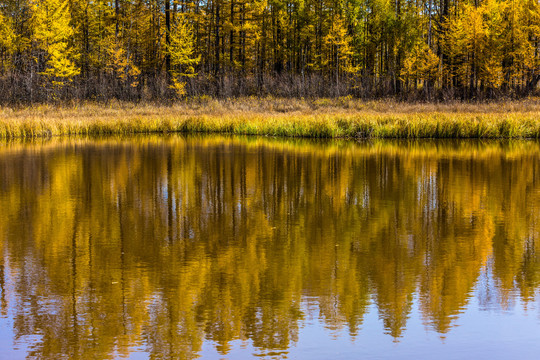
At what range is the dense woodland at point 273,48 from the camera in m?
40.3

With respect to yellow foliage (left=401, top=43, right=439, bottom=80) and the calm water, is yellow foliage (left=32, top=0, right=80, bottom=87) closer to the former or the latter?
yellow foliage (left=401, top=43, right=439, bottom=80)

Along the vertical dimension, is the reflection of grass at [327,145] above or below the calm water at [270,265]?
above

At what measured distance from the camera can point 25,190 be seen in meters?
13.2

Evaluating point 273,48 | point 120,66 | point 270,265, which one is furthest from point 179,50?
point 270,265

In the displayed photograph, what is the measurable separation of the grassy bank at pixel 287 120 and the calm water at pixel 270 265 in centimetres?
1045

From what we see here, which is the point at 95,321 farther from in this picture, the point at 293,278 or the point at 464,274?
the point at 464,274

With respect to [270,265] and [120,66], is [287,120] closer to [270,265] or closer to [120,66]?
[120,66]

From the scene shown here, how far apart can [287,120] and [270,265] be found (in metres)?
20.9

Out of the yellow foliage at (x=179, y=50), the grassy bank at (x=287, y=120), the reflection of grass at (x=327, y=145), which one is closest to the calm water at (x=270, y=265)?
the reflection of grass at (x=327, y=145)

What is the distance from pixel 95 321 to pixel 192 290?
1138 mm

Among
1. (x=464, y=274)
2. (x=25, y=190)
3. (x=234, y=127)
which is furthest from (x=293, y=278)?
(x=234, y=127)

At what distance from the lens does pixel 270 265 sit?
24.5 ft

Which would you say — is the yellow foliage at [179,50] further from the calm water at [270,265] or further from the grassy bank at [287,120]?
the calm water at [270,265]

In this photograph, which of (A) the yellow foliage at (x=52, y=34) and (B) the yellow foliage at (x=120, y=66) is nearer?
(A) the yellow foliage at (x=52, y=34)
